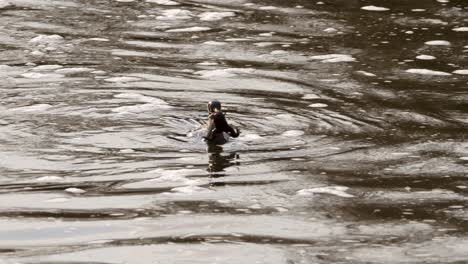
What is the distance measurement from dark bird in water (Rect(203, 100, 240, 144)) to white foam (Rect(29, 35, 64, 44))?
538 centimetres

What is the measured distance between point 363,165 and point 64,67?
5208mm

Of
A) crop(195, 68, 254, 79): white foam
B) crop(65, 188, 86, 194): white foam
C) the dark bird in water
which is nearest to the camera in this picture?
crop(65, 188, 86, 194): white foam

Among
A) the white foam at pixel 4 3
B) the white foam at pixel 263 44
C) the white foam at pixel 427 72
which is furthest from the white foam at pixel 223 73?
the white foam at pixel 4 3

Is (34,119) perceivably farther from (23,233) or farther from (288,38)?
(288,38)

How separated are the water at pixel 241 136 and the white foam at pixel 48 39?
27mm

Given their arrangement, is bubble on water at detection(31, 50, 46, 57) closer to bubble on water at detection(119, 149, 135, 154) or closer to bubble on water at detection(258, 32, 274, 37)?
bubble on water at detection(258, 32, 274, 37)

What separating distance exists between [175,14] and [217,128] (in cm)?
685

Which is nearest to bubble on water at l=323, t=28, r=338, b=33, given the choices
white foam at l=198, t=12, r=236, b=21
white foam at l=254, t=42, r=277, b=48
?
white foam at l=254, t=42, r=277, b=48

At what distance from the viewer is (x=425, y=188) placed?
9.38 metres

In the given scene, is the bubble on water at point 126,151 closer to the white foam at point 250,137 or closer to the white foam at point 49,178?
the white foam at point 49,178

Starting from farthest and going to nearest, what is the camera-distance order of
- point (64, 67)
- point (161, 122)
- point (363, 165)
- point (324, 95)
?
point (64, 67) → point (324, 95) → point (161, 122) → point (363, 165)

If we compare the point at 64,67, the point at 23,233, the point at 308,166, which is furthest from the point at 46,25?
the point at 23,233

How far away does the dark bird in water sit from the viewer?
35.0 ft

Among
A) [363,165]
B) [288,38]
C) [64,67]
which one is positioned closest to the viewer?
[363,165]
